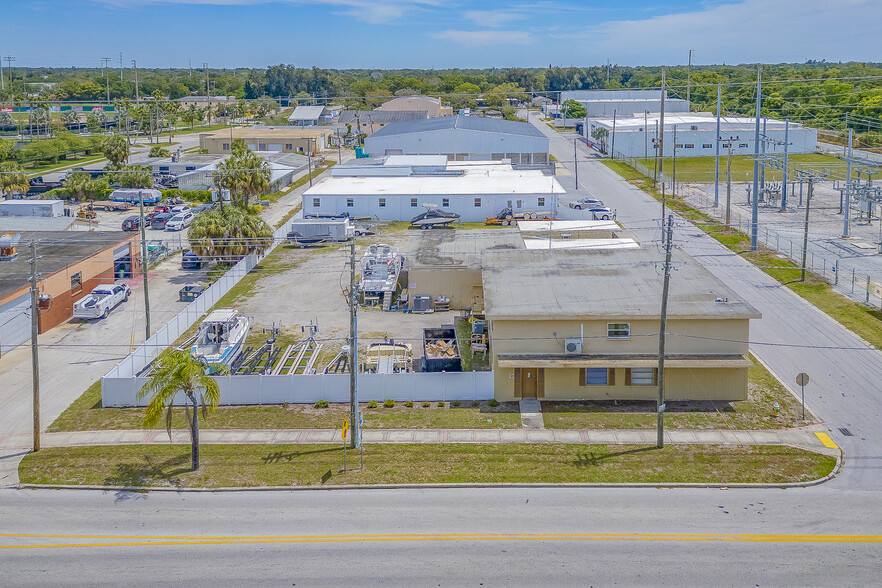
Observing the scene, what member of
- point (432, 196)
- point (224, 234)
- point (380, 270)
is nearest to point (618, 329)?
point (380, 270)

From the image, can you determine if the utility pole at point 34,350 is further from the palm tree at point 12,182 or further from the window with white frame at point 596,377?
the palm tree at point 12,182

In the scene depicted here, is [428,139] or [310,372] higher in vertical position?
[428,139]

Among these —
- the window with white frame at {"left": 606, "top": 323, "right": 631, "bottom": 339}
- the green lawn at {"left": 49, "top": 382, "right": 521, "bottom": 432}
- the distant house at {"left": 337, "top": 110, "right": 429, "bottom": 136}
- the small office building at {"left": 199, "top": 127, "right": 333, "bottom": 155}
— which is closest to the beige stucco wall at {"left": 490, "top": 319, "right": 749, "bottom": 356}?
the window with white frame at {"left": 606, "top": 323, "right": 631, "bottom": 339}

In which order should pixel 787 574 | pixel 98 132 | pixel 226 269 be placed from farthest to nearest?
pixel 98 132
pixel 226 269
pixel 787 574

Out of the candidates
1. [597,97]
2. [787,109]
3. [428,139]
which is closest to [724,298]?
[428,139]

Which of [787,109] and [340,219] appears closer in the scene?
[340,219]

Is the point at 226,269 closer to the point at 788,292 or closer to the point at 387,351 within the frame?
the point at 387,351

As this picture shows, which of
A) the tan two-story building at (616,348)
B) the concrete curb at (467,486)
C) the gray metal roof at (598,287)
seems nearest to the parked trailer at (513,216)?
the gray metal roof at (598,287)

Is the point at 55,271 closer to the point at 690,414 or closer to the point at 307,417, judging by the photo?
the point at 307,417
